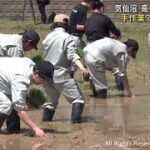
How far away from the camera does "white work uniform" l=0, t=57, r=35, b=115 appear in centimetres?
796

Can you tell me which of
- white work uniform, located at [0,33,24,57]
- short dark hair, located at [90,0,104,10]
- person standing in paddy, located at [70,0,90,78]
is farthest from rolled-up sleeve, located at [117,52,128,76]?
white work uniform, located at [0,33,24,57]

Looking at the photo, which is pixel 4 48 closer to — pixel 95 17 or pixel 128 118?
pixel 128 118

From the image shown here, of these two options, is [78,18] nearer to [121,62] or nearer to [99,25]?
[99,25]

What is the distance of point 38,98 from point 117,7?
47.7ft

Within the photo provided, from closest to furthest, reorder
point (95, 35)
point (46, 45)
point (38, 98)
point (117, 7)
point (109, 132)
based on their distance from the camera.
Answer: point (109, 132)
point (46, 45)
point (38, 98)
point (95, 35)
point (117, 7)

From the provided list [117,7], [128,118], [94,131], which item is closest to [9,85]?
A: [94,131]

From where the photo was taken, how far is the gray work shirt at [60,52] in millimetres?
9445

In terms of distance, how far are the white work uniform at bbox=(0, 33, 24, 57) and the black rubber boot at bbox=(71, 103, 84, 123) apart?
1.06 m

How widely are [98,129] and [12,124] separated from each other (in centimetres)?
121

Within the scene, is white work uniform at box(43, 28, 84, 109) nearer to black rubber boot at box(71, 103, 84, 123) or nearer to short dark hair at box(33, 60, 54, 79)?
black rubber boot at box(71, 103, 84, 123)

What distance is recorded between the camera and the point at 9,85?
8.30 metres

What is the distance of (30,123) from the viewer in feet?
26.2

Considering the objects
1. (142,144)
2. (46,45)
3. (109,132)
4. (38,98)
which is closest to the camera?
(142,144)

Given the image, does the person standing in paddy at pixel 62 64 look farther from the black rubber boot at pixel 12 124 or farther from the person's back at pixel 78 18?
the person's back at pixel 78 18
